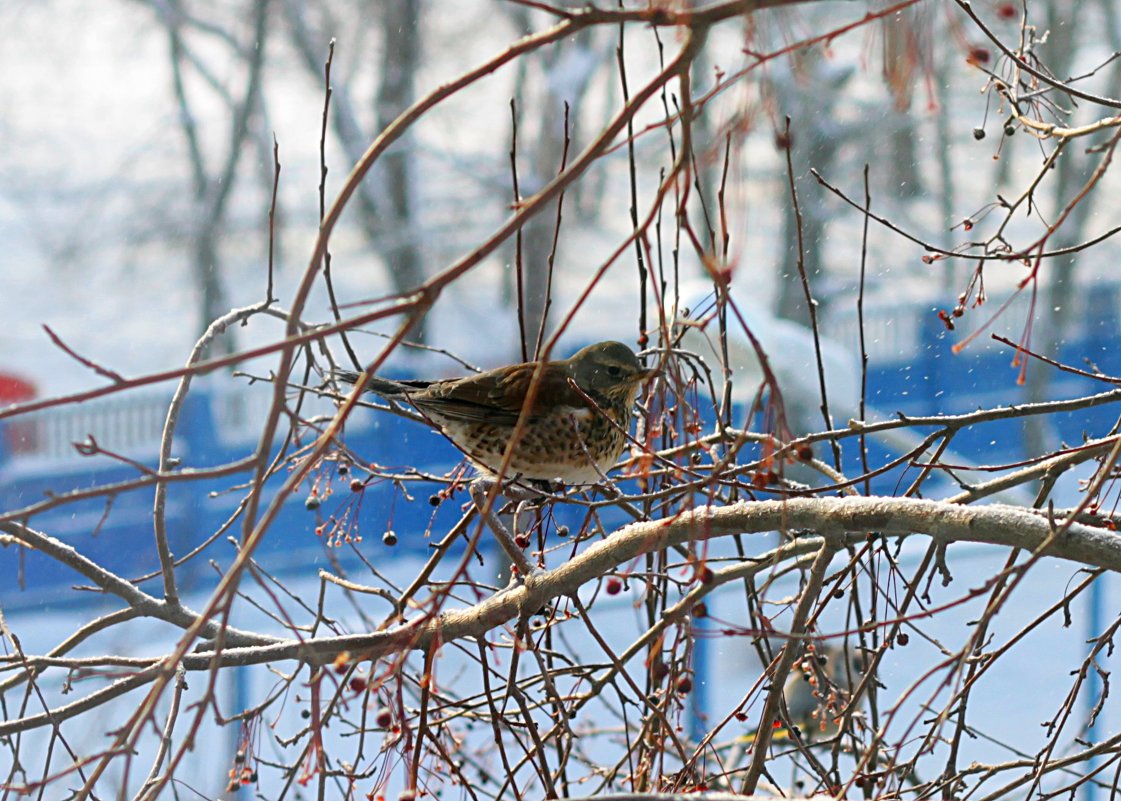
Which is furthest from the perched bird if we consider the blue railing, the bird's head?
the blue railing

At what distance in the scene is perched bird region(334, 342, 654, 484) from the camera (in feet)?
3.84

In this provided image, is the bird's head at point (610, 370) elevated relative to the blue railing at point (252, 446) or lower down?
lower down

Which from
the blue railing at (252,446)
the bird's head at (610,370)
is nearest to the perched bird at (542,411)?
the bird's head at (610,370)

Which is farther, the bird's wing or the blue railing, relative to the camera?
the blue railing

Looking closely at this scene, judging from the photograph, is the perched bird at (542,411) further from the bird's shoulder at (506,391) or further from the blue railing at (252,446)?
the blue railing at (252,446)

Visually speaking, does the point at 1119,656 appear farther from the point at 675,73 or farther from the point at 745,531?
the point at 675,73

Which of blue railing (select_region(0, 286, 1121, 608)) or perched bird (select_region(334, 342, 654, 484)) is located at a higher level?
blue railing (select_region(0, 286, 1121, 608))

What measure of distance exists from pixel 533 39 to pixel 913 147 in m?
5.24

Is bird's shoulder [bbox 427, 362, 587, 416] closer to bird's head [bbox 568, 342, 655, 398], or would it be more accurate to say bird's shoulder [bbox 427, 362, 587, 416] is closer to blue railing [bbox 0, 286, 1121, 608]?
bird's head [bbox 568, 342, 655, 398]

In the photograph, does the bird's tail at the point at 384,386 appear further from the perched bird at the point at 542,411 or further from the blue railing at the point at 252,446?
the blue railing at the point at 252,446

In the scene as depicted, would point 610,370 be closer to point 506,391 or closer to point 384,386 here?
point 506,391

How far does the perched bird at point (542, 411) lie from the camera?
1.17m

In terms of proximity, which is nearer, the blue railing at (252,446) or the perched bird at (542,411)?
the perched bird at (542,411)

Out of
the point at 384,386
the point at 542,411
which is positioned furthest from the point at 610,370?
the point at 384,386
